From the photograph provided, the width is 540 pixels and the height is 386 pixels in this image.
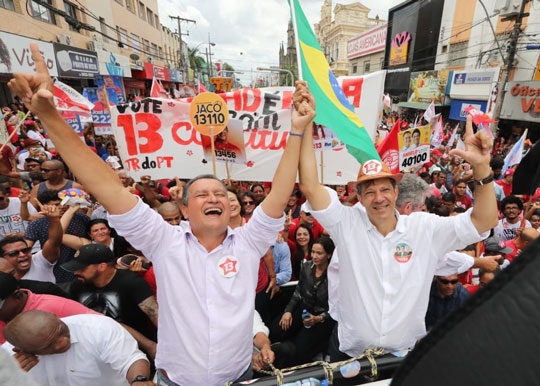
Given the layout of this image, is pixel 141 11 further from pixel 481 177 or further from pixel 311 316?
pixel 481 177

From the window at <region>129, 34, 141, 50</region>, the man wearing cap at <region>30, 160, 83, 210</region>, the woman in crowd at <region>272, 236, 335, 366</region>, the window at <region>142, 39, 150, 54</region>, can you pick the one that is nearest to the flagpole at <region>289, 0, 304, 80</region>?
the woman in crowd at <region>272, 236, 335, 366</region>

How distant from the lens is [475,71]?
59.1 feet

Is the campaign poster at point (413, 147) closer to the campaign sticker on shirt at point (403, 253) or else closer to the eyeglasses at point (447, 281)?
the eyeglasses at point (447, 281)

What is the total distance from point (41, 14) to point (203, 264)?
1900 cm

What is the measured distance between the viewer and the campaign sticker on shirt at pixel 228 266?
1.62 metres

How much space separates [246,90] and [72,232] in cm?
285

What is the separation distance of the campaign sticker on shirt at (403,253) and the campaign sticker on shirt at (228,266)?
943mm

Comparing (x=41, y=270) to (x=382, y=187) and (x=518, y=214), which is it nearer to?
(x=382, y=187)

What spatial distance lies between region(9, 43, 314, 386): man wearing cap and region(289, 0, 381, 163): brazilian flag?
651 mm

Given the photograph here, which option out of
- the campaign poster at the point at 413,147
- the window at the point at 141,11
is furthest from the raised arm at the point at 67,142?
the window at the point at 141,11

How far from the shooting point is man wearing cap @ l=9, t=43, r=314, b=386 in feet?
4.94

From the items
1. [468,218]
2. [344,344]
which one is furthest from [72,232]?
[468,218]

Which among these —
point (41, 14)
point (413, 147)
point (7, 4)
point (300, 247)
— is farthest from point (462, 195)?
point (41, 14)

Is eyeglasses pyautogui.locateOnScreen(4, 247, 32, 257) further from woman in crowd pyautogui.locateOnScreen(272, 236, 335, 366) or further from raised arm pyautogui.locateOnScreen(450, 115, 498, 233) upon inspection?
raised arm pyautogui.locateOnScreen(450, 115, 498, 233)
